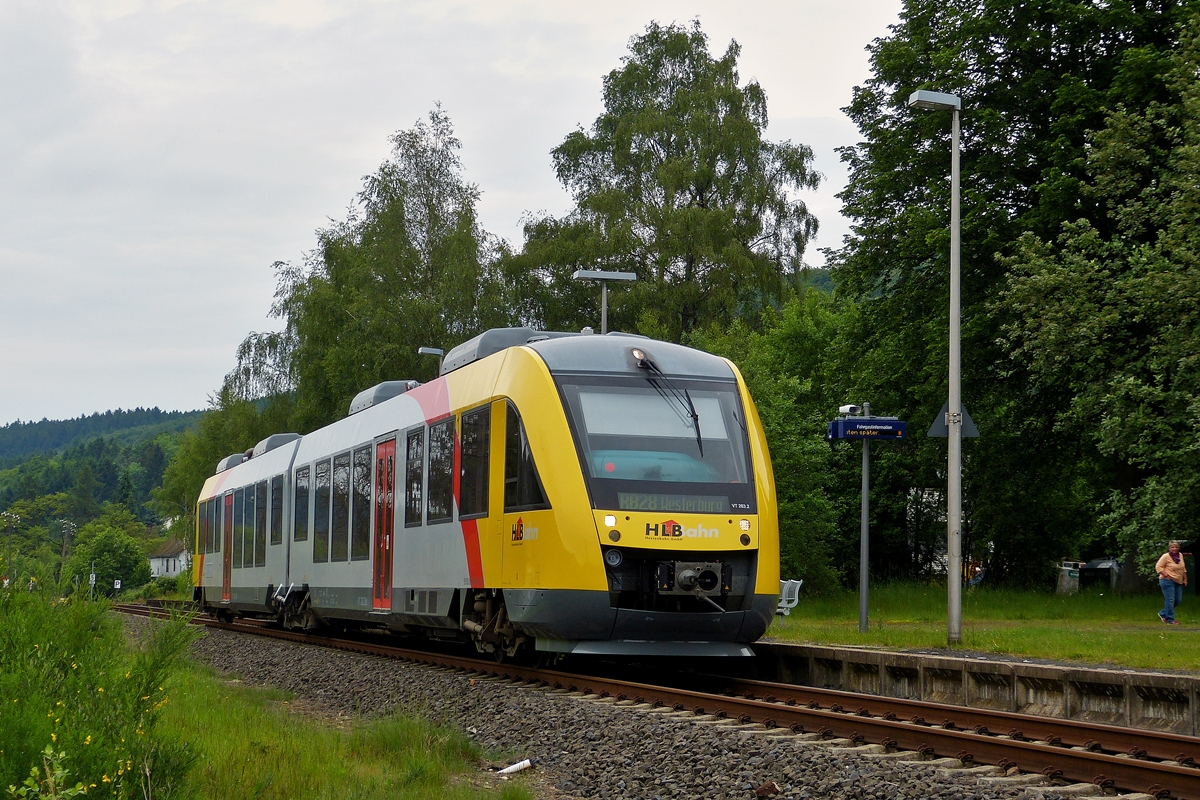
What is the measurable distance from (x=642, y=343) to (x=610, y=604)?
2.99 metres

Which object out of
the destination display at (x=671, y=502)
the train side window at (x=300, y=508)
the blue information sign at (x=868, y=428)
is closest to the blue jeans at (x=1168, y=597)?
the blue information sign at (x=868, y=428)

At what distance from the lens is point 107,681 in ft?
23.8

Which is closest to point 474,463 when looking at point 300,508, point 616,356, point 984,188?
point 616,356

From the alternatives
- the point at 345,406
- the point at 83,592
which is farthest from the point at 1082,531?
the point at 83,592

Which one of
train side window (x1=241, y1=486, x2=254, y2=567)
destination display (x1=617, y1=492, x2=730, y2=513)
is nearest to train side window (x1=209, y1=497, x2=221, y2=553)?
train side window (x1=241, y1=486, x2=254, y2=567)

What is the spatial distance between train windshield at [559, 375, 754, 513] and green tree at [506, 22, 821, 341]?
27538 mm

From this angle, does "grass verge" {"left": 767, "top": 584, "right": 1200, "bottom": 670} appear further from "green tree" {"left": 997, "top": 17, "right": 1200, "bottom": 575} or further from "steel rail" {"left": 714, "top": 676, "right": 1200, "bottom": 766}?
"steel rail" {"left": 714, "top": 676, "right": 1200, "bottom": 766}

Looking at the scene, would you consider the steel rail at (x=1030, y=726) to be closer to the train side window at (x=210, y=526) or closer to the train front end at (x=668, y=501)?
the train front end at (x=668, y=501)

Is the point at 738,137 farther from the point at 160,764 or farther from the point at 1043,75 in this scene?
the point at 160,764

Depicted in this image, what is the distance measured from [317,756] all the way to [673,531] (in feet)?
14.0

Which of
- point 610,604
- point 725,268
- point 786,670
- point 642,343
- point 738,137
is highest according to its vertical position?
point 738,137

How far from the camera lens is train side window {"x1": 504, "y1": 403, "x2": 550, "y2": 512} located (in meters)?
12.5

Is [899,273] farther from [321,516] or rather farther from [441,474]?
[441,474]

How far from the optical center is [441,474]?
15.2m
